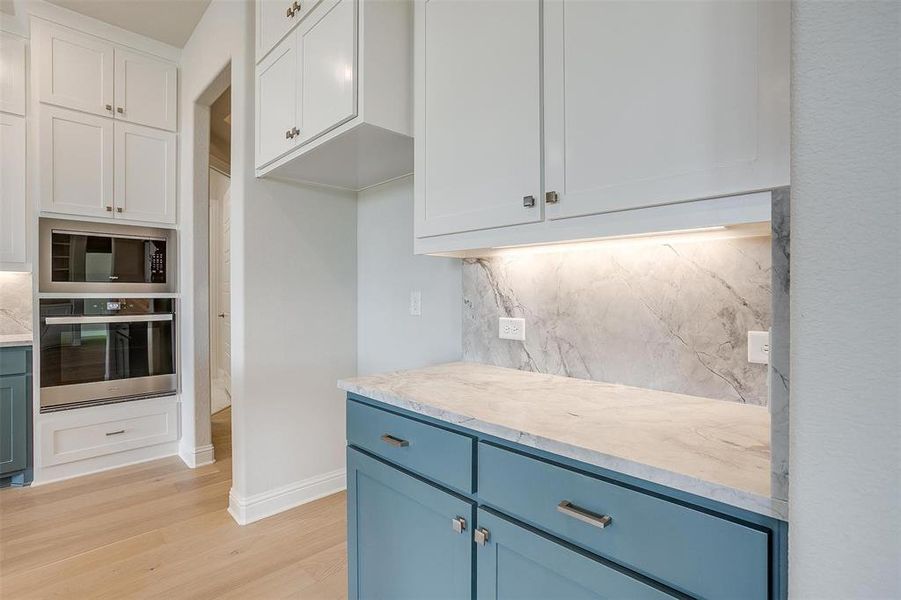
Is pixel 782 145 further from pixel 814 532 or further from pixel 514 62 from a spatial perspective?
pixel 514 62

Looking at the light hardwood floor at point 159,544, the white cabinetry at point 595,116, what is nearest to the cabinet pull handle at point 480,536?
the white cabinetry at point 595,116

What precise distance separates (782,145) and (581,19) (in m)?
0.58

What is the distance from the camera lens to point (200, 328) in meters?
3.12

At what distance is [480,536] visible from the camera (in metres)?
1.06

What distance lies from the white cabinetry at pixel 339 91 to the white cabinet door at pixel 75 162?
1.57 m

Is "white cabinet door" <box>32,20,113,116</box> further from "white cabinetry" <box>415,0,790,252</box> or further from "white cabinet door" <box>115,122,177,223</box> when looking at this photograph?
"white cabinetry" <box>415,0,790,252</box>

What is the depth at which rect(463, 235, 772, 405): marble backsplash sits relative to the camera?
3.81 feet

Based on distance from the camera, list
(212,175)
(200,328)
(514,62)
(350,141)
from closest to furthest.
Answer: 1. (514,62)
2. (350,141)
3. (200,328)
4. (212,175)

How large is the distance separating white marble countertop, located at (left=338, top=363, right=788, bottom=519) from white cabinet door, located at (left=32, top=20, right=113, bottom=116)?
293 cm

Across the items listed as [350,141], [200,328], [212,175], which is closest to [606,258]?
[350,141]

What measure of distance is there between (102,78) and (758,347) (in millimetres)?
3952

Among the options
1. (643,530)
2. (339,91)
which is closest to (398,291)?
(339,91)

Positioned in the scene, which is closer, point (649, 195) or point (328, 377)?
point (649, 195)

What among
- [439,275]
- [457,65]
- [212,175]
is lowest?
[439,275]
